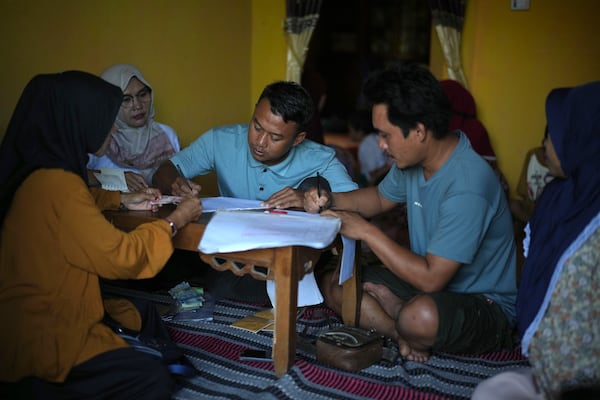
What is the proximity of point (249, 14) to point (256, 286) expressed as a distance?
119 inches

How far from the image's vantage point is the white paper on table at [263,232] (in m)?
2.21

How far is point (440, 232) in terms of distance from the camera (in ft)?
8.32

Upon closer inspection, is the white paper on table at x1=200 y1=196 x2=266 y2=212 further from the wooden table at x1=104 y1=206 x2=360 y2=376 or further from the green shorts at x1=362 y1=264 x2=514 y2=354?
the green shorts at x1=362 y1=264 x2=514 y2=354

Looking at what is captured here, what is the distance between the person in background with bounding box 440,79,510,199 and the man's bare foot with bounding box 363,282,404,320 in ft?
7.72

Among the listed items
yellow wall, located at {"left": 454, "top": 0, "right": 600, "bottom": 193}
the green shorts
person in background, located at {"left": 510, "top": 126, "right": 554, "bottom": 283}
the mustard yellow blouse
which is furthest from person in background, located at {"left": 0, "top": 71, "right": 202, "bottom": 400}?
yellow wall, located at {"left": 454, "top": 0, "right": 600, "bottom": 193}

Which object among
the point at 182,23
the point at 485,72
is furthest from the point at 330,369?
the point at 485,72

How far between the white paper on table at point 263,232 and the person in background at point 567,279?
2.52ft

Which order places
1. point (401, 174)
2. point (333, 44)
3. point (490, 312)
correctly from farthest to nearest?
1. point (333, 44)
2. point (401, 174)
3. point (490, 312)

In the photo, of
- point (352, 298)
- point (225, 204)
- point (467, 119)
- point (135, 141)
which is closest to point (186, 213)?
point (225, 204)

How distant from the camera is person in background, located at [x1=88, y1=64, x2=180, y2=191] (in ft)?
12.4

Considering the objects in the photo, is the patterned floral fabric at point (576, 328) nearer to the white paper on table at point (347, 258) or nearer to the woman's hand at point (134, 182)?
the white paper on table at point (347, 258)

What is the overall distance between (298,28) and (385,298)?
3.17 m

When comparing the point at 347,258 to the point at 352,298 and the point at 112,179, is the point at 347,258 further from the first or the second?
the point at 112,179

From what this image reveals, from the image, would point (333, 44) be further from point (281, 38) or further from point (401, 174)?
point (401, 174)
